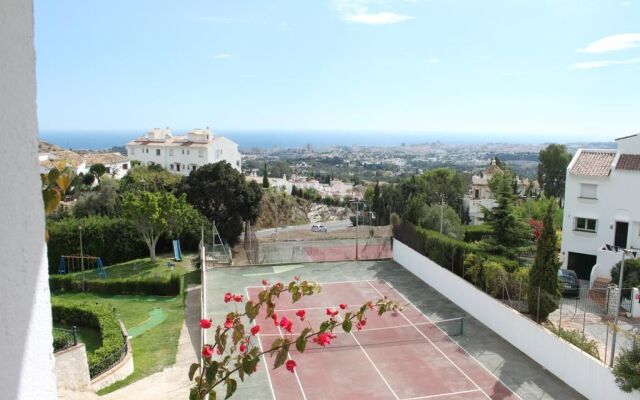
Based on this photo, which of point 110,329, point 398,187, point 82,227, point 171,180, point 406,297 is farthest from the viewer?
point 398,187

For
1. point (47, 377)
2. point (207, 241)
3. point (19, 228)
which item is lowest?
point (207, 241)

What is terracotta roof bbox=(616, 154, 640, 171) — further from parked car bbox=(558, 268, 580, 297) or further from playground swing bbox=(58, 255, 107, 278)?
playground swing bbox=(58, 255, 107, 278)

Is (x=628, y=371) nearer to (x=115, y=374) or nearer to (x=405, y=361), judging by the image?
(x=405, y=361)

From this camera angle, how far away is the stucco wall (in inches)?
556

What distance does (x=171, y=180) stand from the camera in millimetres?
51844

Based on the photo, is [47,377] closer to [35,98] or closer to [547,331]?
[35,98]

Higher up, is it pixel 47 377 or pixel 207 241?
pixel 47 377

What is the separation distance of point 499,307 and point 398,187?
171 ft

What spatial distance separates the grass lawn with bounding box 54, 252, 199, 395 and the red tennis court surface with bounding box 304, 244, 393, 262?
769cm

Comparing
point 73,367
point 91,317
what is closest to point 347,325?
point 73,367

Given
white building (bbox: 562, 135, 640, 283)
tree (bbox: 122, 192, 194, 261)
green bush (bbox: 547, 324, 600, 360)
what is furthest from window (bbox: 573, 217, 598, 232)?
tree (bbox: 122, 192, 194, 261)

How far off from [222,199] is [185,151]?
36.8 metres

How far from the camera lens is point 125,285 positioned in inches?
1073

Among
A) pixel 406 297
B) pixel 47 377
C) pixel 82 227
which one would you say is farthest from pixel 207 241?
pixel 47 377
